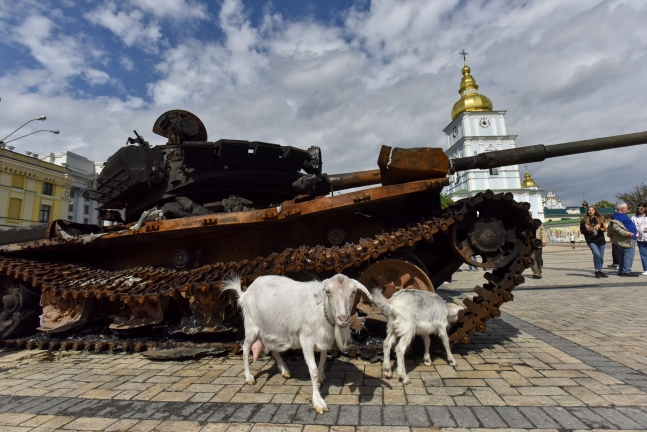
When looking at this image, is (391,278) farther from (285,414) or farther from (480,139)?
(480,139)

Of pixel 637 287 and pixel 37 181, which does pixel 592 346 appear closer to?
pixel 637 287

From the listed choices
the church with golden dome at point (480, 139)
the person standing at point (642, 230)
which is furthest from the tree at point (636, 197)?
the person standing at point (642, 230)

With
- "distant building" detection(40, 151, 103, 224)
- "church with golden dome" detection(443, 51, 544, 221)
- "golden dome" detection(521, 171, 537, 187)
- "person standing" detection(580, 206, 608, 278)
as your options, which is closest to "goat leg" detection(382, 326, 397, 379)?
"person standing" detection(580, 206, 608, 278)

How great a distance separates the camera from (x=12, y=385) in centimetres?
426

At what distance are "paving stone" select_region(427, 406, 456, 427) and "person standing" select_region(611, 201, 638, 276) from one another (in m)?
11.3

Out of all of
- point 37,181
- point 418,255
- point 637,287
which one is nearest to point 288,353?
point 418,255

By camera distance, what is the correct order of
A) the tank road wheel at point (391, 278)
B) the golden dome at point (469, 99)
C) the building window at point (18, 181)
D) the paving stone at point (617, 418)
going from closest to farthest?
the paving stone at point (617, 418), the tank road wheel at point (391, 278), the building window at point (18, 181), the golden dome at point (469, 99)

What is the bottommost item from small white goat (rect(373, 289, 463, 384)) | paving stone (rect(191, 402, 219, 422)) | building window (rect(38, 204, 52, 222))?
paving stone (rect(191, 402, 219, 422))

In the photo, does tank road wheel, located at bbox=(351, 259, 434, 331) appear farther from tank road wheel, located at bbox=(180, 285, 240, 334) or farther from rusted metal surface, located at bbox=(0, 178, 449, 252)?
tank road wheel, located at bbox=(180, 285, 240, 334)

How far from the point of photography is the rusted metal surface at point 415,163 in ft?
15.9

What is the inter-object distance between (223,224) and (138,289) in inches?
64.4

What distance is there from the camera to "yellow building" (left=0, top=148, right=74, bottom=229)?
117 ft

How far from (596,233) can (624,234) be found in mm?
730

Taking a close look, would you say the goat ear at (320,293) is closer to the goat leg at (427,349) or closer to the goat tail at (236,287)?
the goat tail at (236,287)
